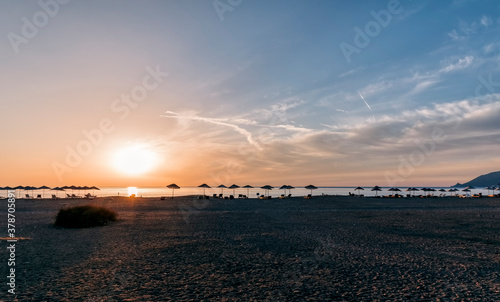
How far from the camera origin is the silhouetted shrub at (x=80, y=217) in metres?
20.9

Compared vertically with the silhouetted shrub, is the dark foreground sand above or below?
below

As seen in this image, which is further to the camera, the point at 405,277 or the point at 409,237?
the point at 409,237

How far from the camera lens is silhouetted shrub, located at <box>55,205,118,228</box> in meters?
20.9

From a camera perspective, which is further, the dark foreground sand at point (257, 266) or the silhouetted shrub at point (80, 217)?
the silhouetted shrub at point (80, 217)

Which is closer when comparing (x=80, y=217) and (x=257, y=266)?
Answer: (x=257, y=266)

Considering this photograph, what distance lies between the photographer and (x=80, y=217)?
21.1 m

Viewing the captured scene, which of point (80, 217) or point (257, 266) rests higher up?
point (80, 217)

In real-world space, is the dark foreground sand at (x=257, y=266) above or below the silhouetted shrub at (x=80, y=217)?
below

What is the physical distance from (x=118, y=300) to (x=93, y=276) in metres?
2.57

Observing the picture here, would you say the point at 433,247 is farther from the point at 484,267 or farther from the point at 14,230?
the point at 14,230

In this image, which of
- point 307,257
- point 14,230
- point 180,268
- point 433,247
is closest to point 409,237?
point 433,247

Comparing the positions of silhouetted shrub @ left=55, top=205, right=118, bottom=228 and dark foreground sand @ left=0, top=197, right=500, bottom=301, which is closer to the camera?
dark foreground sand @ left=0, top=197, right=500, bottom=301

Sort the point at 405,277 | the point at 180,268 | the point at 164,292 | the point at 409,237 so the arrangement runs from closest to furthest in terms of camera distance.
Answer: the point at 164,292
the point at 405,277
the point at 180,268
the point at 409,237

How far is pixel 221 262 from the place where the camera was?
11352mm
